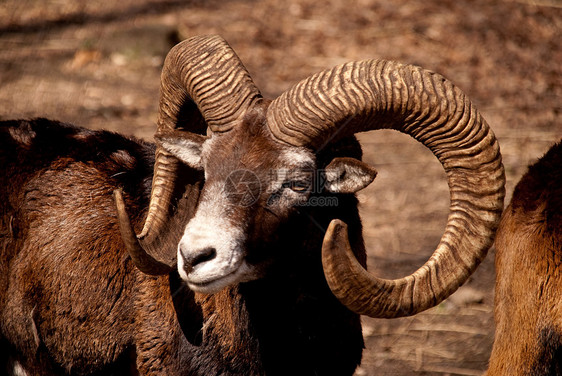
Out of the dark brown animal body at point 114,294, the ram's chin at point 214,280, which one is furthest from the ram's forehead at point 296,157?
the ram's chin at point 214,280

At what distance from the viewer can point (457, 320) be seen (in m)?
7.89

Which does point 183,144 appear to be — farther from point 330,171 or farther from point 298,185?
point 330,171

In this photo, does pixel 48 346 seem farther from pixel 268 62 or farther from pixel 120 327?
pixel 268 62

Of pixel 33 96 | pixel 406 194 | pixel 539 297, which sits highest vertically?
pixel 539 297

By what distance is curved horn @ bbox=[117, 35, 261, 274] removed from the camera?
4.96m

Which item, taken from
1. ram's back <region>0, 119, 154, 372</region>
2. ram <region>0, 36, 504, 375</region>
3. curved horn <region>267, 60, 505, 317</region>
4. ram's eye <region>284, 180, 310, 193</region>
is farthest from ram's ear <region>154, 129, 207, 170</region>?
curved horn <region>267, 60, 505, 317</region>

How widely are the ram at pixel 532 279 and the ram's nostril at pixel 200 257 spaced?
7.43ft

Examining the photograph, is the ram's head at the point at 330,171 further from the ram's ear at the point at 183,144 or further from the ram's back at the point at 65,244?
the ram's back at the point at 65,244

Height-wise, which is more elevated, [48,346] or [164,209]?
[164,209]

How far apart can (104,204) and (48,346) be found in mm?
1286

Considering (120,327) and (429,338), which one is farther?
(429,338)

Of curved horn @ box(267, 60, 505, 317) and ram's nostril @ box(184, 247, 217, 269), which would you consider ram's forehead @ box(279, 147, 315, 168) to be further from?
ram's nostril @ box(184, 247, 217, 269)

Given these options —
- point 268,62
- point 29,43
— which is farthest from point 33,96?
point 268,62

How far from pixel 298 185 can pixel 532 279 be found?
180cm
